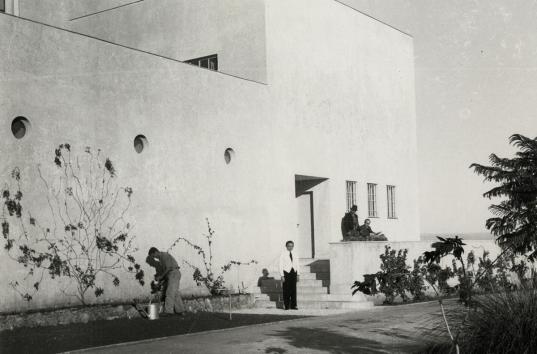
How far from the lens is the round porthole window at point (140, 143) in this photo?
18.3 metres

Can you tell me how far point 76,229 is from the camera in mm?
16422

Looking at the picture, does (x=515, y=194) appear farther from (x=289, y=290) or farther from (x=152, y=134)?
(x=152, y=134)

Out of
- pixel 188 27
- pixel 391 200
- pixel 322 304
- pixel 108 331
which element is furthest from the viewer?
pixel 391 200

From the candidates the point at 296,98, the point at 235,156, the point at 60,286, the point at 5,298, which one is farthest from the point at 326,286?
the point at 5,298

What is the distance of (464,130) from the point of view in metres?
36.4

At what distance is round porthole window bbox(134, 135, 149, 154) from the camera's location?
59.9ft

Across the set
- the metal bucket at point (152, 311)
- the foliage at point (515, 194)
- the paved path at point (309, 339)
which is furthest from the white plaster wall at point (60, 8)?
the foliage at point (515, 194)

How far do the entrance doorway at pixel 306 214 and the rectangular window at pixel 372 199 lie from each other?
9.28 ft

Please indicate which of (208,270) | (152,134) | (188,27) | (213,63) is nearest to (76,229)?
(152,134)

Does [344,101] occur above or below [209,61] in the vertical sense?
below

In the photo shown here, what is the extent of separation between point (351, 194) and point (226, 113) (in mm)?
6637

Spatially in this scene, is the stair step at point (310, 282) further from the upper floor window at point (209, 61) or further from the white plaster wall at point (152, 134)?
the upper floor window at point (209, 61)

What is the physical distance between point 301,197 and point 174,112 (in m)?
7.03

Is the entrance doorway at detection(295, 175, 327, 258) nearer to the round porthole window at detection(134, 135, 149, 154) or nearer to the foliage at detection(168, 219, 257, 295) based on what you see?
the foliage at detection(168, 219, 257, 295)
